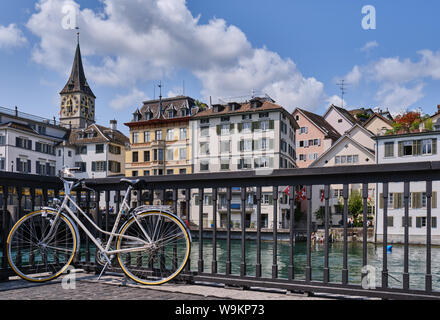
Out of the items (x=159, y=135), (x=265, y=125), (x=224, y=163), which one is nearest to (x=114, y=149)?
(x=159, y=135)

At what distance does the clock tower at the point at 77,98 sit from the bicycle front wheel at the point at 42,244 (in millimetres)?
102342

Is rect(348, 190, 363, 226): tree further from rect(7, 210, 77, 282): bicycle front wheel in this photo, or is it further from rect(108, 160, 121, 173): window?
rect(7, 210, 77, 282): bicycle front wheel

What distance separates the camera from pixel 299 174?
4703 millimetres

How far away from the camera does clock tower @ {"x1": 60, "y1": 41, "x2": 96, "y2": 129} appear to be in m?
105

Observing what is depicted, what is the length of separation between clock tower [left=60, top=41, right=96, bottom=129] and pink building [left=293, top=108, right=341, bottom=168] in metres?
58.0

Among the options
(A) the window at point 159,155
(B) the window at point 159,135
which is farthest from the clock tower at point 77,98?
(A) the window at point 159,155

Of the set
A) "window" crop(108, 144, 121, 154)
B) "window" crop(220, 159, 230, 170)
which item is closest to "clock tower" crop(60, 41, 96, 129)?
"window" crop(108, 144, 121, 154)

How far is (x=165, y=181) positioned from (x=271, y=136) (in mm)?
45520

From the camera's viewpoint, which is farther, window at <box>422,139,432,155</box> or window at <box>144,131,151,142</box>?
window at <box>144,131,151,142</box>

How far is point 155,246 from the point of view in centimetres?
513

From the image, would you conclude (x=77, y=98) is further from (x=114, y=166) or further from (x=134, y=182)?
(x=134, y=182)

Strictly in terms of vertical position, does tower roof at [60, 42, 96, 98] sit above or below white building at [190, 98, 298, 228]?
above
